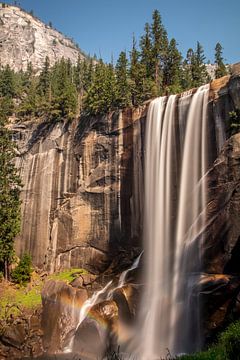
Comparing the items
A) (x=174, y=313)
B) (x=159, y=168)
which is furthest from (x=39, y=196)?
(x=174, y=313)

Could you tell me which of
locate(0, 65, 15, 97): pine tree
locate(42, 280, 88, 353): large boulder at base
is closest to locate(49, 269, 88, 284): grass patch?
locate(42, 280, 88, 353): large boulder at base

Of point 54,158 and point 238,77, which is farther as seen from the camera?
point 54,158

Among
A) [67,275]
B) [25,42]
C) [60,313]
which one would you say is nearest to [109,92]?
[67,275]

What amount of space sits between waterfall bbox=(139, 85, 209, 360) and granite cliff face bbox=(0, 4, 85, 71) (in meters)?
128

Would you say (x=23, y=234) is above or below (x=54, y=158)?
below

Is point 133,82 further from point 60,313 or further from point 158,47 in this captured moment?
point 60,313

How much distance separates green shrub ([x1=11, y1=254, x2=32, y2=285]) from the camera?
34406 mm

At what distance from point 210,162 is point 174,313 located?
43.6 ft

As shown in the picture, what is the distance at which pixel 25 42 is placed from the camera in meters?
160

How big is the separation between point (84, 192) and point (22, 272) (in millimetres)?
10232

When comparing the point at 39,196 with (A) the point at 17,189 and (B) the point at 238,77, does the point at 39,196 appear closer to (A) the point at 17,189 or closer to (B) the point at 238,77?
(A) the point at 17,189

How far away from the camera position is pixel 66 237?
37.9 metres

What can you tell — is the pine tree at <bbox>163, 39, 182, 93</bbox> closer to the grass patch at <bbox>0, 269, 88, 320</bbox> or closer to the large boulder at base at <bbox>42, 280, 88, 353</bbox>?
the grass patch at <bbox>0, 269, 88, 320</bbox>

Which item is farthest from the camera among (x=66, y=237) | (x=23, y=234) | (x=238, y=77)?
(x=23, y=234)
